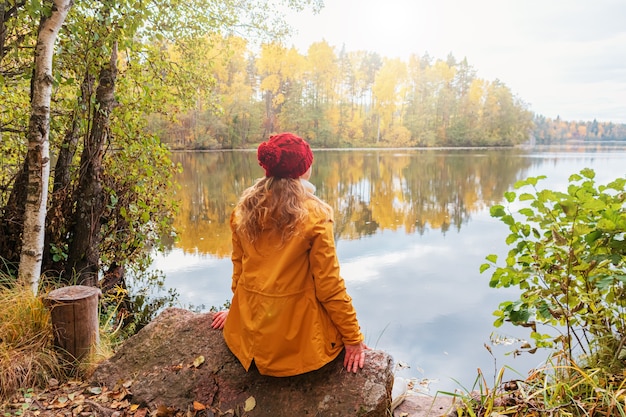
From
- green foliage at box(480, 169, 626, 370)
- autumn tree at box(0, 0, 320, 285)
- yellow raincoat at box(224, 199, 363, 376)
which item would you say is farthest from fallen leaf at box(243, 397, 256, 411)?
autumn tree at box(0, 0, 320, 285)

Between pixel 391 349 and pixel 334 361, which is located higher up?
pixel 334 361

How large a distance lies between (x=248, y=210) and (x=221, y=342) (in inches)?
Answer: 42.6

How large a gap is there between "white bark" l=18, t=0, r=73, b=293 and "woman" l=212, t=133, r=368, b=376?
2.03 m

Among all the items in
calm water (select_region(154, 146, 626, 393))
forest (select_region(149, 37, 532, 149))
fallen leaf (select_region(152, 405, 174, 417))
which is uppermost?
forest (select_region(149, 37, 532, 149))

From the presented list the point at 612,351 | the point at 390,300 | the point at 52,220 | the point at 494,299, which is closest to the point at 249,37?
the point at 52,220

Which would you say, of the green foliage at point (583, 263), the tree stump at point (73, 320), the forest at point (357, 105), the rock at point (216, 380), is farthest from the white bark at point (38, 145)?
the forest at point (357, 105)

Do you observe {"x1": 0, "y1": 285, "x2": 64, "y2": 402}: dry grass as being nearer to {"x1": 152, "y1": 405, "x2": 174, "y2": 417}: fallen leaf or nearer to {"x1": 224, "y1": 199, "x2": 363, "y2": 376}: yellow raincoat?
{"x1": 152, "y1": 405, "x2": 174, "y2": 417}: fallen leaf

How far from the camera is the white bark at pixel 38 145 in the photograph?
10.2 feet

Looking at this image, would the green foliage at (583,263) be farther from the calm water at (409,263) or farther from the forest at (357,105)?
the forest at (357,105)

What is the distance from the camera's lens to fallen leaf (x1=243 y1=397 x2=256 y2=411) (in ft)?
7.57

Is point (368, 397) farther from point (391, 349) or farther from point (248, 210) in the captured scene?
point (391, 349)

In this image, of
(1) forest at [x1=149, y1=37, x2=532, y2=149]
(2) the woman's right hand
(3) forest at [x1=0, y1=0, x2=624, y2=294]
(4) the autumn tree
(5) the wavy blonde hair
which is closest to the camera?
(5) the wavy blonde hair

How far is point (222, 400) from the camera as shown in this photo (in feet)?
7.92

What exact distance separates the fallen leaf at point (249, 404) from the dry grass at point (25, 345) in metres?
1.44
